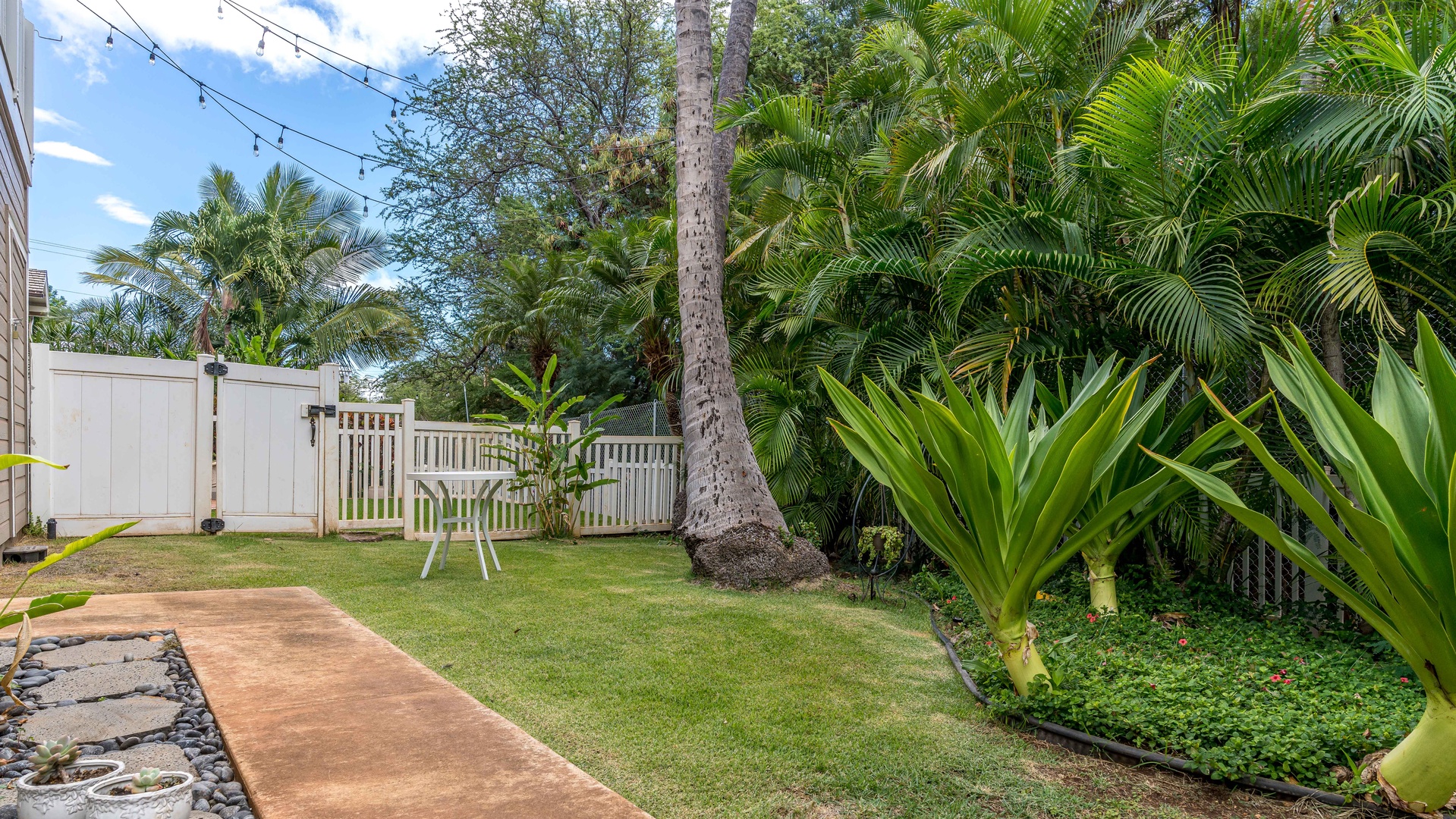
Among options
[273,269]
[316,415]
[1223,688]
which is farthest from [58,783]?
[273,269]

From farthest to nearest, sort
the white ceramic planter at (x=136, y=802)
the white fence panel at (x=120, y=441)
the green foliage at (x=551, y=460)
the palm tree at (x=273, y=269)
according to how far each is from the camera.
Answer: the palm tree at (x=273, y=269), the green foliage at (x=551, y=460), the white fence panel at (x=120, y=441), the white ceramic planter at (x=136, y=802)

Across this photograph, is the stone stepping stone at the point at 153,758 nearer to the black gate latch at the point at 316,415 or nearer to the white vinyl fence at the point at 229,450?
the white vinyl fence at the point at 229,450

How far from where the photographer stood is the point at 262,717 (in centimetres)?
258

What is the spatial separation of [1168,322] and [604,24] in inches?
676

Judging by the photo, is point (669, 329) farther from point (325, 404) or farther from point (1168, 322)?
point (1168, 322)

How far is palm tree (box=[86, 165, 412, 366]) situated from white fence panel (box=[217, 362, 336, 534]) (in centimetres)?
1009

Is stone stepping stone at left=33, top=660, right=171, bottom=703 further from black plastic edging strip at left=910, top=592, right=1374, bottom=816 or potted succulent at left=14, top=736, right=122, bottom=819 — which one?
black plastic edging strip at left=910, top=592, right=1374, bottom=816

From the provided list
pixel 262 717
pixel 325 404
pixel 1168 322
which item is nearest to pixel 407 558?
pixel 325 404

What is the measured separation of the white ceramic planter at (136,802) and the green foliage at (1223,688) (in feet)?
8.59

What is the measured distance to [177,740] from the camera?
7.88ft

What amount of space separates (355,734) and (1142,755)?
8.22 feet

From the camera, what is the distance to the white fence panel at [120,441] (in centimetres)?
739

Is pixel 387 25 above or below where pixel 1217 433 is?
above

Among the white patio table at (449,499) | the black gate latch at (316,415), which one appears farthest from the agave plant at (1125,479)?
the black gate latch at (316,415)
